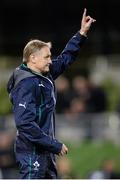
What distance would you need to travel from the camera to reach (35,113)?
8.49 meters

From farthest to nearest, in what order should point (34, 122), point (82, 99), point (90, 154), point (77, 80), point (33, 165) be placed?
1. point (77, 80)
2. point (82, 99)
3. point (90, 154)
4. point (33, 165)
5. point (34, 122)

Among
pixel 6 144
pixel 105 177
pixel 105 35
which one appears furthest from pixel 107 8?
pixel 105 177

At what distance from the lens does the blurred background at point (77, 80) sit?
14188 mm

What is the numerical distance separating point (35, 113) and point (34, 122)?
9cm

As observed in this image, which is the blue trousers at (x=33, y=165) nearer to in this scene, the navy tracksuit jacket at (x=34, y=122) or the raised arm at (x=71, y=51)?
the navy tracksuit jacket at (x=34, y=122)

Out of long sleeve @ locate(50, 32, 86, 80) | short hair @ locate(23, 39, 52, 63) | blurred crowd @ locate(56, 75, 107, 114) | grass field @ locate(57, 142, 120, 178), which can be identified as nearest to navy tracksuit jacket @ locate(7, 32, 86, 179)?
short hair @ locate(23, 39, 52, 63)

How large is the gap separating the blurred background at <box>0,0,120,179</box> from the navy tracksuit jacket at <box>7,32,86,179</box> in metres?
3.86

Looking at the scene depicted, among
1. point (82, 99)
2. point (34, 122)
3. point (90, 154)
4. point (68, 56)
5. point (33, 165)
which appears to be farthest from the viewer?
point (82, 99)

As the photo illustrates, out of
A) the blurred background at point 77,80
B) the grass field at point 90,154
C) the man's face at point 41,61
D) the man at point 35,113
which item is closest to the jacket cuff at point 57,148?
the man at point 35,113

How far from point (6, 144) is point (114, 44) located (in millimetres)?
5436

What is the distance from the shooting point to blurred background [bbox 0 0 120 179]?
14188 mm

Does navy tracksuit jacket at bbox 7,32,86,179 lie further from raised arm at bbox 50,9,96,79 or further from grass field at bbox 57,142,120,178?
grass field at bbox 57,142,120,178

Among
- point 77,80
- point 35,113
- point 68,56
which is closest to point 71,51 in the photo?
point 68,56

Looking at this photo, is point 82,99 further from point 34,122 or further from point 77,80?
point 34,122
